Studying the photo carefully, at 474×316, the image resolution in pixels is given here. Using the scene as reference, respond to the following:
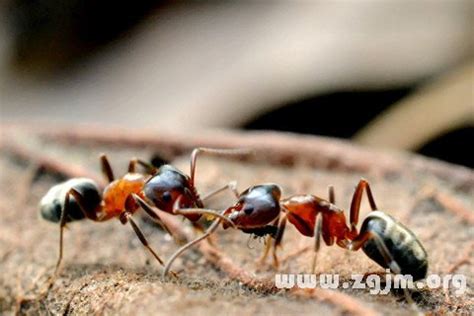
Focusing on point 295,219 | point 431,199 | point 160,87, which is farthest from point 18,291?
point 160,87

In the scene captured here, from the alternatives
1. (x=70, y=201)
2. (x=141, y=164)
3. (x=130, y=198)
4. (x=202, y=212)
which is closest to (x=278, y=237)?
(x=202, y=212)

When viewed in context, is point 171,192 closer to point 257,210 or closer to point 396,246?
point 257,210

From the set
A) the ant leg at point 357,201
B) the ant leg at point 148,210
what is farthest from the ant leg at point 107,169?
the ant leg at point 357,201

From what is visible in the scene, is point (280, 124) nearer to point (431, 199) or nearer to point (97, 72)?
point (431, 199)

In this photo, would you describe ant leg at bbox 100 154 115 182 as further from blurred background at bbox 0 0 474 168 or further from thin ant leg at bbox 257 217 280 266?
blurred background at bbox 0 0 474 168

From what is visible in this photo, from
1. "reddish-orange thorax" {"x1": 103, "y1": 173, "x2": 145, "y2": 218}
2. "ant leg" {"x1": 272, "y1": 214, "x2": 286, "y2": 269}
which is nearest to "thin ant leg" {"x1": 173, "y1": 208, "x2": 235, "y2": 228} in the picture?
"ant leg" {"x1": 272, "y1": 214, "x2": 286, "y2": 269}
